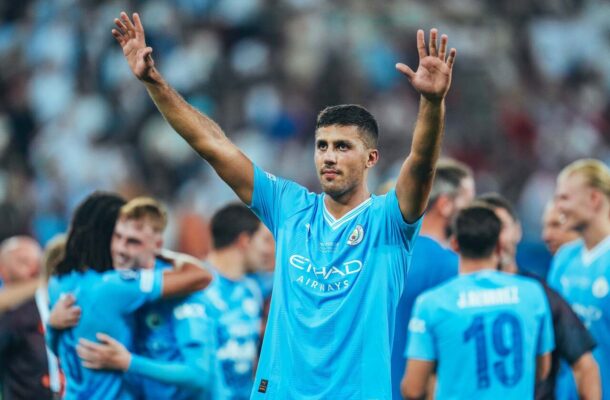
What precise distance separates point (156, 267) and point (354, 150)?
7.64ft

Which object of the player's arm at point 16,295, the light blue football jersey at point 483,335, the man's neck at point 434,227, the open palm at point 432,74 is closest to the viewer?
the open palm at point 432,74

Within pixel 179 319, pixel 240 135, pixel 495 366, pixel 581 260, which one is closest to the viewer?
pixel 495 366

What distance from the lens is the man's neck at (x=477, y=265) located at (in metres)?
6.57

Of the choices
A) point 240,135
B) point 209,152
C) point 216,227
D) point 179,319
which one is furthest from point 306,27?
point 209,152

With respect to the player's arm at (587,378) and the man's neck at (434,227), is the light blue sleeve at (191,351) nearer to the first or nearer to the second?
the man's neck at (434,227)

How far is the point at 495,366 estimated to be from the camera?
6.36 m

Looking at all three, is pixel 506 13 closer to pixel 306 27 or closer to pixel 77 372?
pixel 306 27

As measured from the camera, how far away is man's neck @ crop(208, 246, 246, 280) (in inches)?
308

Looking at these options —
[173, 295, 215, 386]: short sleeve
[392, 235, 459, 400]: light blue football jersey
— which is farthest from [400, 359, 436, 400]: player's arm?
[173, 295, 215, 386]: short sleeve

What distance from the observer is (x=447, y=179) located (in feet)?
24.0

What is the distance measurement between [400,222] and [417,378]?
1.78m

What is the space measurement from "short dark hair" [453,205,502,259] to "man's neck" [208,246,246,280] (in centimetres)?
187

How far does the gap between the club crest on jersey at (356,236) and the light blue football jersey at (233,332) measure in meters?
2.42

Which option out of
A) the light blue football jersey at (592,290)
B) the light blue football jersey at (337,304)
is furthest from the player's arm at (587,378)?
the light blue football jersey at (337,304)
